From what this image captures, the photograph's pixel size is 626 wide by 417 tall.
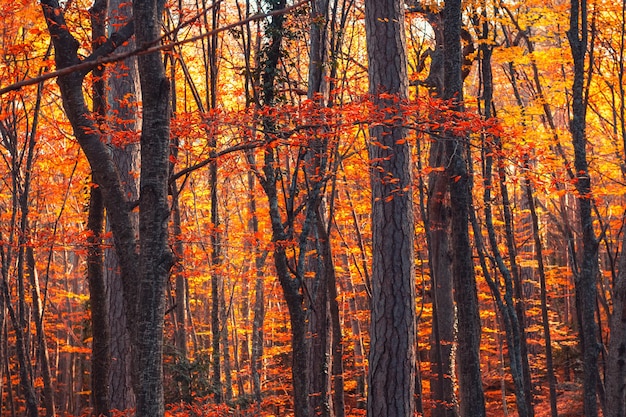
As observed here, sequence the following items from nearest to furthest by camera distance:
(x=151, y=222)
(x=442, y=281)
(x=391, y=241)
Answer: (x=151, y=222), (x=391, y=241), (x=442, y=281)

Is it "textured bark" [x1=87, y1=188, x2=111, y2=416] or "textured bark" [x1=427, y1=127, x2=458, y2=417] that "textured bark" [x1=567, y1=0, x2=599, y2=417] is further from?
"textured bark" [x1=87, y1=188, x2=111, y2=416]

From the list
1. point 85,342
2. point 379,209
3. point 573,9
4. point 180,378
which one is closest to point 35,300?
point 180,378

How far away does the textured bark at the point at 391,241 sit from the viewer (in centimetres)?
710

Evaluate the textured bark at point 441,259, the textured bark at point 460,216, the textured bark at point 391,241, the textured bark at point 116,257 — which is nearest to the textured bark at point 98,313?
the textured bark at point 116,257

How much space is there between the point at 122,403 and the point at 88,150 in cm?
416

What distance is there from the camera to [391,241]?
7.26 m

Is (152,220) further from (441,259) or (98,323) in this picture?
(441,259)

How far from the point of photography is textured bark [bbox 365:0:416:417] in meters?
7.10

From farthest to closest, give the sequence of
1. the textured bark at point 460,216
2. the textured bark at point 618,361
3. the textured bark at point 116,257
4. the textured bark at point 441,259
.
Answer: the textured bark at point 441,259 → the textured bark at point 116,257 → the textured bark at point 618,361 → the textured bark at point 460,216

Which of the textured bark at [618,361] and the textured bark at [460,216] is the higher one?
the textured bark at [460,216]

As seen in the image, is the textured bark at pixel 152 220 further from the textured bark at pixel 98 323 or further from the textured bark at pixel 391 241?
the textured bark at pixel 391 241

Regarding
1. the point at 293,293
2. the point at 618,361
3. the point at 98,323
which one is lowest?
the point at 618,361

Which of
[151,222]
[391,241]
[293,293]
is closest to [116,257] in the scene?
[293,293]

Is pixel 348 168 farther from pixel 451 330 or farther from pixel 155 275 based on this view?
pixel 155 275
